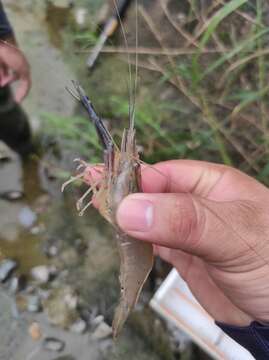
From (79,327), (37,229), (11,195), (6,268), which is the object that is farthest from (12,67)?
(79,327)

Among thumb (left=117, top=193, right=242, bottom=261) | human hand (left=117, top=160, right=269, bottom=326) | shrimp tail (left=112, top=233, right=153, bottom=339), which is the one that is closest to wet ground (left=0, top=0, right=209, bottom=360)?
human hand (left=117, top=160, right=269, bottom=326)

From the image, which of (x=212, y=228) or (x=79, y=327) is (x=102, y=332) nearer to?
(x=79, y=327)

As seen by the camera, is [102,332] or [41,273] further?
[41,273]

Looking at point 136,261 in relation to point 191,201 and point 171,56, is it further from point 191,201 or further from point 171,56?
point 171,56

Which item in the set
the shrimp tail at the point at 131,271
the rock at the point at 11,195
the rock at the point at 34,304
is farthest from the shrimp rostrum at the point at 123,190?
the rock at the point at 11,195

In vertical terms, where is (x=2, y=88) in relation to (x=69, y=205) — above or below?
above

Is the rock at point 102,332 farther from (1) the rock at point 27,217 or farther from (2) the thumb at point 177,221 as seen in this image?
(2) the thumb at point 177,221

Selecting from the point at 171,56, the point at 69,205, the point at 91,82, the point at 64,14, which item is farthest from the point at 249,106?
the point at 64,14
